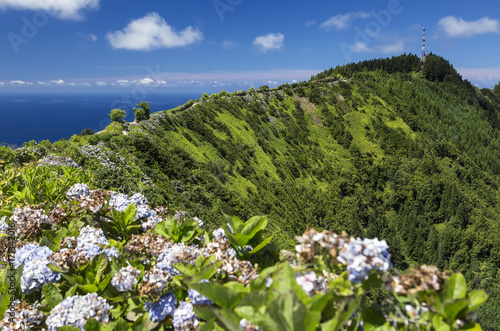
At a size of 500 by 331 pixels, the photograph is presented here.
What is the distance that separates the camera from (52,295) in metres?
2.69

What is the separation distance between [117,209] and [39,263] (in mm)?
1198

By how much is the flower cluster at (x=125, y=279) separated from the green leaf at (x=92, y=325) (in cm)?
31

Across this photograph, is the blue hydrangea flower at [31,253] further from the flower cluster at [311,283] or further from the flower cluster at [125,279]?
the flower cluster at [311,283]

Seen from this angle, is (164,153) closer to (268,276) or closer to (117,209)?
(117,209)

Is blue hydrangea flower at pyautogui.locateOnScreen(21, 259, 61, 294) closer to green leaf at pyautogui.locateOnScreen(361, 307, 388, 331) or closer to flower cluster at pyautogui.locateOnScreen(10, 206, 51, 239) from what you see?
flower cluster at pyautogui.locateOnScreen(10, 206, 51, 239)

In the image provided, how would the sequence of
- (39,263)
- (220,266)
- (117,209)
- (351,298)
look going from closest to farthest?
(351,298)
(220,266)
(39,263)
(117,209)

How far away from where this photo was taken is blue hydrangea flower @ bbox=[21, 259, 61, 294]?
2756 mm

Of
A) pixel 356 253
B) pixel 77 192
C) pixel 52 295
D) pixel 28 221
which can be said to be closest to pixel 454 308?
pixel 356 253

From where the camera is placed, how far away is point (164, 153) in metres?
24.4

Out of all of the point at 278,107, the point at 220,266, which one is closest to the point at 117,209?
the point at 220,266

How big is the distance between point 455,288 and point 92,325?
2.53m

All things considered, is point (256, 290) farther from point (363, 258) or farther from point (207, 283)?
point (363, 258)

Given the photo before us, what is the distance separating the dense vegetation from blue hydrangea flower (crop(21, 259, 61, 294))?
3.73m

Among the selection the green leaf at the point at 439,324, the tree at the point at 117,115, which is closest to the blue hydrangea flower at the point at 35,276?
the green leaf at the point at 439,324
